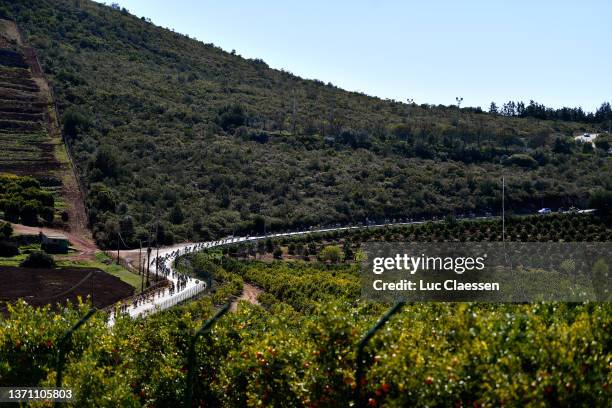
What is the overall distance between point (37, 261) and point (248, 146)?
A: 51285 mm

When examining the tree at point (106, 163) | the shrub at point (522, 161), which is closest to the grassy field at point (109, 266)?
the tree at point (106, 163)

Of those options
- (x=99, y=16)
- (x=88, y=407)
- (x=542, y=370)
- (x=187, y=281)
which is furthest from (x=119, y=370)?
(x=99, y=16)

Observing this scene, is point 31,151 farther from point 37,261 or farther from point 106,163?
point 37,261

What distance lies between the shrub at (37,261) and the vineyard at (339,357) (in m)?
32.2

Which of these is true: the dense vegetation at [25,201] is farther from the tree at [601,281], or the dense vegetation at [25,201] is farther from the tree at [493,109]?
the tree at [493,109]

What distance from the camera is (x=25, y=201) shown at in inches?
2272

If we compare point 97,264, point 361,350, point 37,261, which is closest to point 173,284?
point 37,261

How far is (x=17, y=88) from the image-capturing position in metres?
91.5

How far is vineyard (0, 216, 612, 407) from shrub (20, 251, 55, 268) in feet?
106

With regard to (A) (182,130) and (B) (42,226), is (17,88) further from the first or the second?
(B) (42,226)

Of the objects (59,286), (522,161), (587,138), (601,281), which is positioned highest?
(587,138)

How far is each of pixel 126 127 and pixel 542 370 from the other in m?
87.4

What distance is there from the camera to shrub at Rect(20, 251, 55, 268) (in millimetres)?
45312

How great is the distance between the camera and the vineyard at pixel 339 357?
26.5 feet
